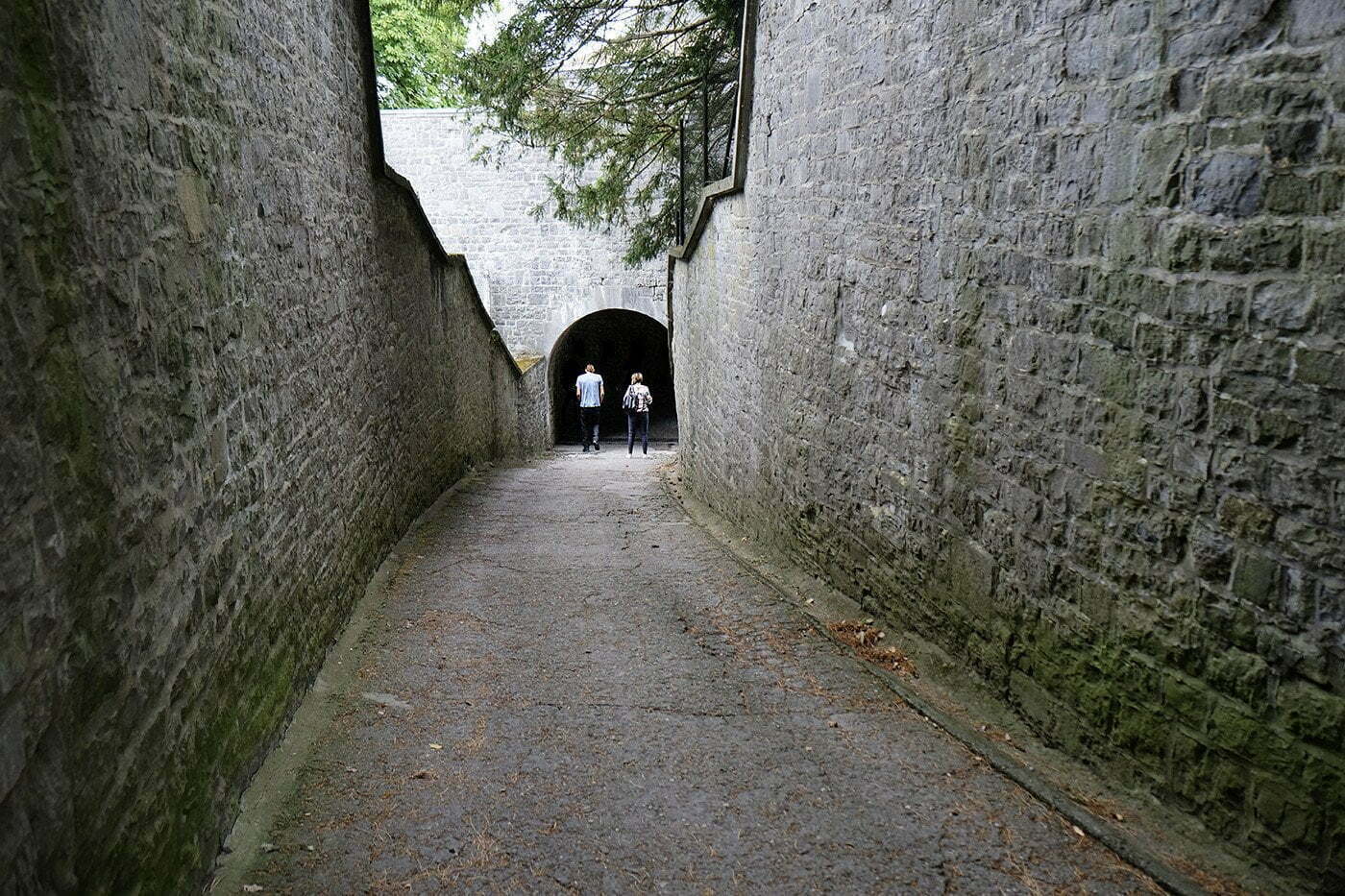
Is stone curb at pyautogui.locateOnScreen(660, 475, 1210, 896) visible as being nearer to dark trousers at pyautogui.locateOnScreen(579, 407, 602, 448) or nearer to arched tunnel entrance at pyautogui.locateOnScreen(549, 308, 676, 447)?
dark trousers at pyautogui.locateOnScreen(579, 407, 602, 448)

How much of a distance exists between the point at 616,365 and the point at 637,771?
23089mm

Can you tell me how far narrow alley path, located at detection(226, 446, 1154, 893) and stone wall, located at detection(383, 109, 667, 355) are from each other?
15609mm

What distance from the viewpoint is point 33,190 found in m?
2.24

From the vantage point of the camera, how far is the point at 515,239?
21.4 m

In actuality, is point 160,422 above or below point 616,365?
above

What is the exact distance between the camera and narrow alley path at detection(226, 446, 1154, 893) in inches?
131

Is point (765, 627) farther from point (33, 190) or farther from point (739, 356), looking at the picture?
point (33, 190)

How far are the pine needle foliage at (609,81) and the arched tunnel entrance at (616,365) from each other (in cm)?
1084

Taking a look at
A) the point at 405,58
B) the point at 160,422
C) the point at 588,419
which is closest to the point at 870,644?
the point at 160,422

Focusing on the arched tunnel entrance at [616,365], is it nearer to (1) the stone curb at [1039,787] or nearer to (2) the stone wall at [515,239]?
(2) the stone wall at [515,239]

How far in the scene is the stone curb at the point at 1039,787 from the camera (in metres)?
3.21

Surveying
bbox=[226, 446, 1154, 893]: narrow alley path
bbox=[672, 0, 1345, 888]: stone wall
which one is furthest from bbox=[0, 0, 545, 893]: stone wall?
bbox=[672, 0, 1345, 888]: stone wall

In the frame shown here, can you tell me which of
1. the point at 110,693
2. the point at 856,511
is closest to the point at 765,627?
the point at 856,511

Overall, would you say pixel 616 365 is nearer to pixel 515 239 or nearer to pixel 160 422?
pixel 515 239
